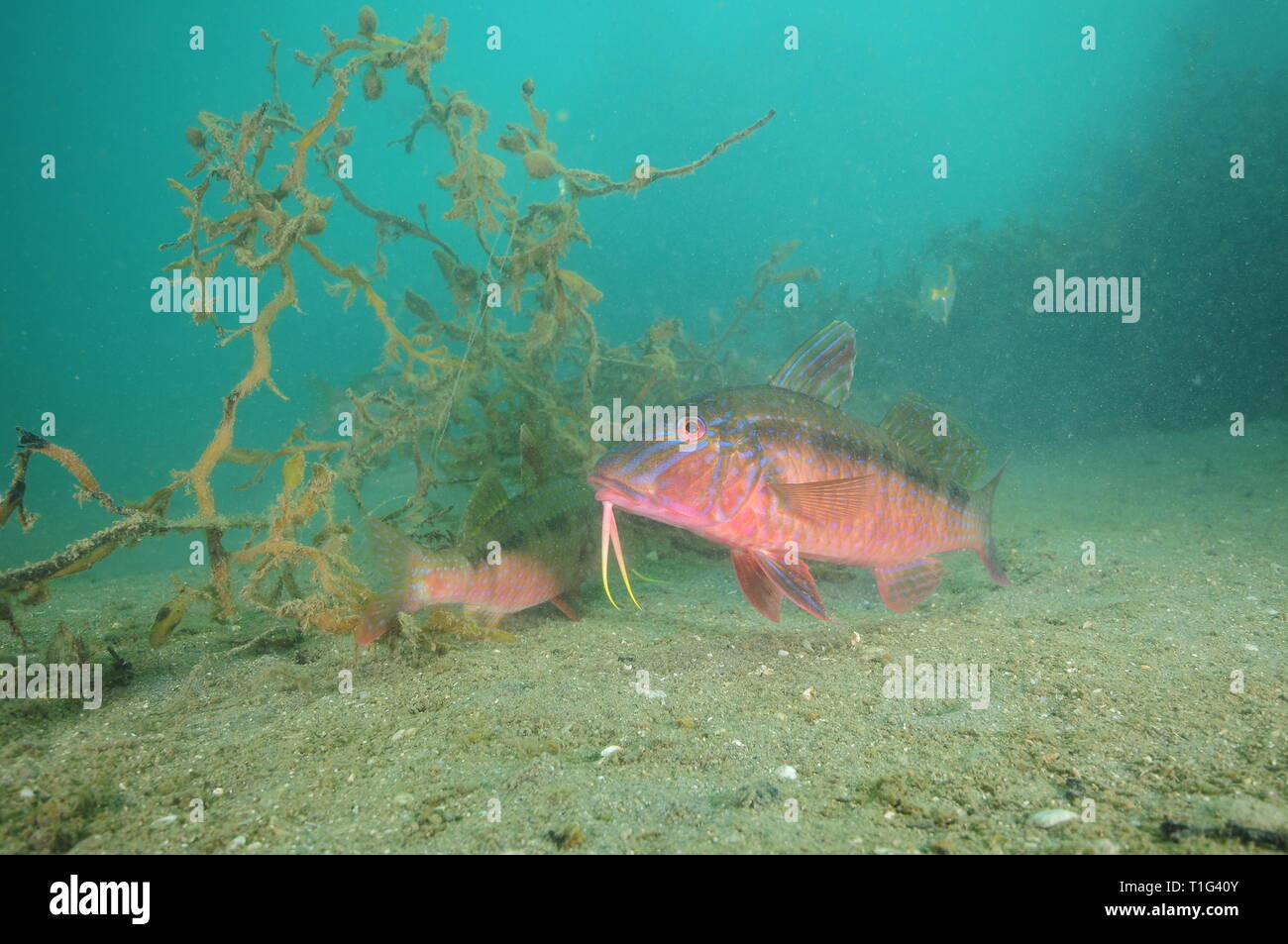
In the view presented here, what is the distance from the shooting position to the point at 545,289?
596 centimetres

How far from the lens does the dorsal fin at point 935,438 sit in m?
5.03

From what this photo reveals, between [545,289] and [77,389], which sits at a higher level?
[77,389]

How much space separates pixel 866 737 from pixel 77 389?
69.8 m

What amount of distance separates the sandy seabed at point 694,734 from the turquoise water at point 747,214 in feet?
3.30

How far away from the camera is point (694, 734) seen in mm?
2988

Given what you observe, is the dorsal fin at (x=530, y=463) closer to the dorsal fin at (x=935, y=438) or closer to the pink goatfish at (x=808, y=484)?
the pink goatfish at (x=808, y=484)

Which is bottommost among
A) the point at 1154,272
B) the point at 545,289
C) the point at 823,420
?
the point at 823,420

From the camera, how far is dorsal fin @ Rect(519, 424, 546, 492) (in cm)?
538

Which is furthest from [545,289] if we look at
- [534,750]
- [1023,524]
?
[1023,524]

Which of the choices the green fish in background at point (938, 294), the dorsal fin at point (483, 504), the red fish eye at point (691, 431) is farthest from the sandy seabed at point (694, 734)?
the green fish in background at point (938, 294)

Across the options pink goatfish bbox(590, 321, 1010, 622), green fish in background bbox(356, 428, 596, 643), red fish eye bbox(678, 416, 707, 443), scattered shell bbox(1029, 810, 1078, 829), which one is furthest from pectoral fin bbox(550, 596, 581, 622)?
scattered shell bbox(1029, 810, 1078, 829)
